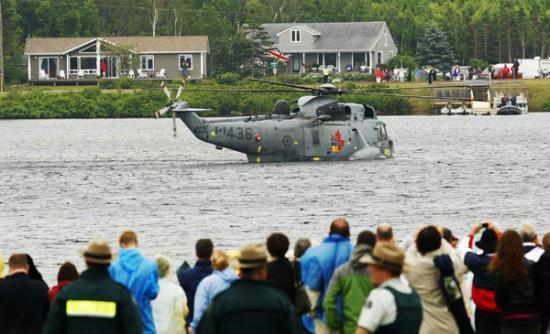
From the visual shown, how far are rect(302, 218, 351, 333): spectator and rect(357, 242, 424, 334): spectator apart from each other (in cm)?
270

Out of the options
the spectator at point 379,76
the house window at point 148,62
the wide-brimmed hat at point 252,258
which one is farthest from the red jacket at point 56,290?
the house window at point 148,62

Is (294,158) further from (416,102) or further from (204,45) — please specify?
(204,45)

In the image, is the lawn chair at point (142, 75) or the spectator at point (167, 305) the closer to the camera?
the spectator at point (167, 305)

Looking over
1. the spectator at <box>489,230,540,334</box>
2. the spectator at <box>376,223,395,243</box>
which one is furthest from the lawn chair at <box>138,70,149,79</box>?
the spectator at <box>489,230,540,334</box>

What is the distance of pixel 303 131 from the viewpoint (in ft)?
168

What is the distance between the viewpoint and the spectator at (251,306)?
1041 cm

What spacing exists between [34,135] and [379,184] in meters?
49.2

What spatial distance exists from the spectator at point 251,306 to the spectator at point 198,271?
4.19 meters

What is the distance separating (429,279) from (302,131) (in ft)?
124

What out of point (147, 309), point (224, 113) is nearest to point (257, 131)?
point (147, 309)

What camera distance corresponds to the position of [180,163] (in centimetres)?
6362

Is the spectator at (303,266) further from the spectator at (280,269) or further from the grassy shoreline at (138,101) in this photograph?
the grassy shoreline at (138,101)

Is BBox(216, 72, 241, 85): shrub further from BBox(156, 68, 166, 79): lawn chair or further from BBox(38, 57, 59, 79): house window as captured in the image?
BBox(38, 57, 59, 79): house window

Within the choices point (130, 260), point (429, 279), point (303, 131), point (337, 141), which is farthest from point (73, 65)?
point (429, 279)
